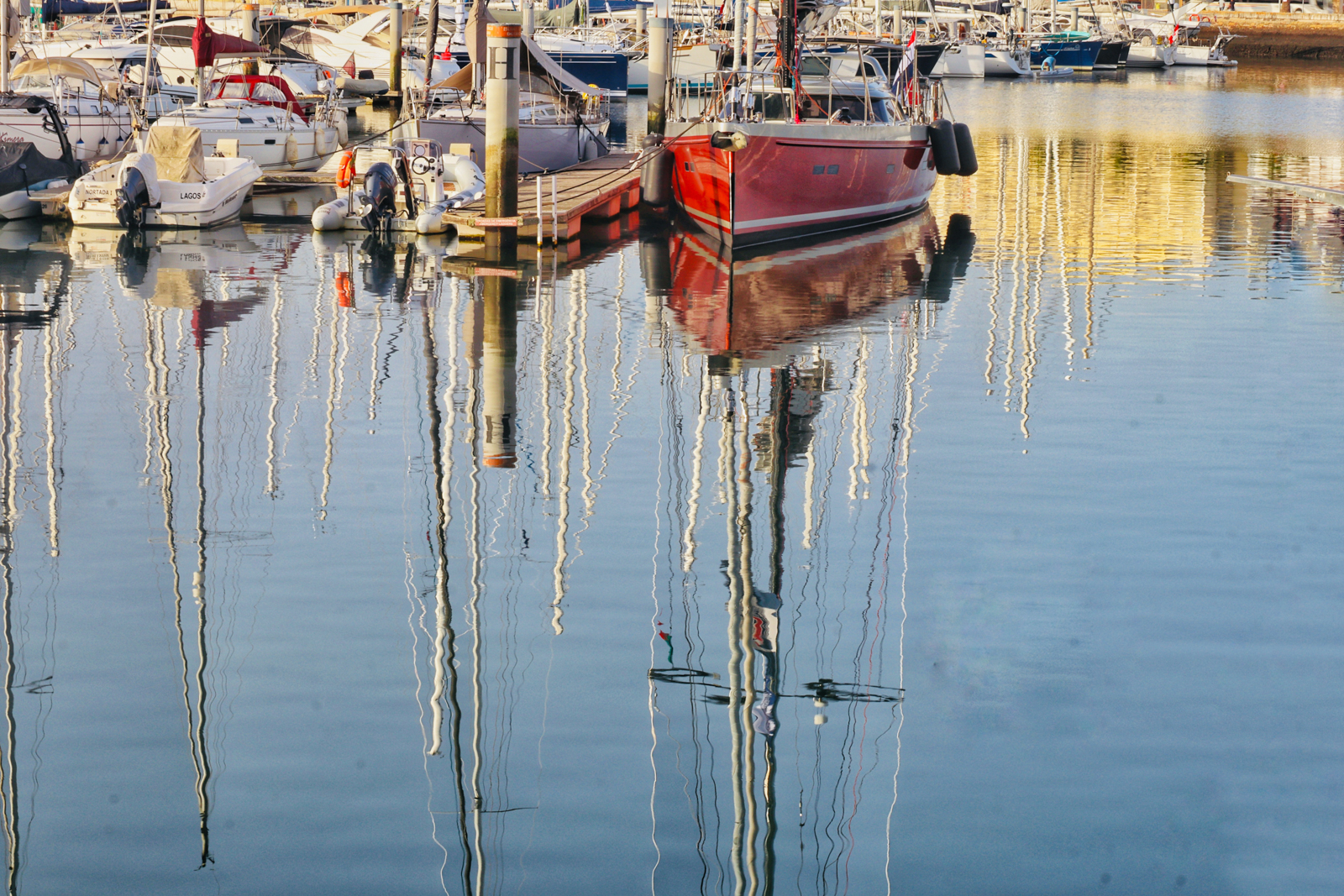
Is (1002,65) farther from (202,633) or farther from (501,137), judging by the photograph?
(202,633)

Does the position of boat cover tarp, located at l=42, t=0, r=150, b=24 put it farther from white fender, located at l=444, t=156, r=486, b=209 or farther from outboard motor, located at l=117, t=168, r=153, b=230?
outboard motor, located at l=117, t=168, r=153, b=230

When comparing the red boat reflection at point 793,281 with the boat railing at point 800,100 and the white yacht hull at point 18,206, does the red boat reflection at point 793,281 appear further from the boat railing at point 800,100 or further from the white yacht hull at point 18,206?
the white yacht hull at point 18,206

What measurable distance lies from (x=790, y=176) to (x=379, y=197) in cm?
594

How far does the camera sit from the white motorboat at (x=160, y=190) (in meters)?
22.8

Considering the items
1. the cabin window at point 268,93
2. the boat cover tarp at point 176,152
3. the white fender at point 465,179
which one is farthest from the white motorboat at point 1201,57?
the boat cover tarp at point 176,152

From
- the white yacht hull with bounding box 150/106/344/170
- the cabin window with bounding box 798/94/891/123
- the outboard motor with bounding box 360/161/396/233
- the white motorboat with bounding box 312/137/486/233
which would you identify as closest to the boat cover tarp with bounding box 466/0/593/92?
the white yacht hull with bounding box 150/106/344/170

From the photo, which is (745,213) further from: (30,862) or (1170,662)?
(30,862)

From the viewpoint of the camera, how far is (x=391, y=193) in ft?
76.6

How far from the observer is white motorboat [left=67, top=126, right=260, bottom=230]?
22.8 m

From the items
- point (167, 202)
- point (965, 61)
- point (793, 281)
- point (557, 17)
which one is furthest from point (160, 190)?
point (965, 61)

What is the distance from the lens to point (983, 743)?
22.9 ft

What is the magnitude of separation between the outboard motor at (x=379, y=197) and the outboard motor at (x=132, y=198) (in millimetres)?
3133

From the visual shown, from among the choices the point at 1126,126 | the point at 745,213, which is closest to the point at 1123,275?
the point at 745,213

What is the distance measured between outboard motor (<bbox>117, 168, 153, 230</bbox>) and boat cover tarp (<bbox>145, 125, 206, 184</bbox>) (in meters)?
0.56
